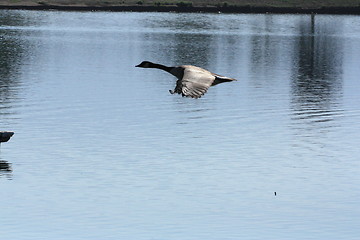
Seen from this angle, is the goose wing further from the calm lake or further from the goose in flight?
the calm lake

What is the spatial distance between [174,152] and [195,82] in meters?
29.3

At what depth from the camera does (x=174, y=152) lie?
55250mm

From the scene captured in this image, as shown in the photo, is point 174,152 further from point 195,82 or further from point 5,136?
point 195,82

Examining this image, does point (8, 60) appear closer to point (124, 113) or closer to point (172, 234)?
point (124, 113)

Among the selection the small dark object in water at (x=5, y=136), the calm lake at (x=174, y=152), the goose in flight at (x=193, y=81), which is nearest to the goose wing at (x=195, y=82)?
the goose in flight at (x=193, y=81)

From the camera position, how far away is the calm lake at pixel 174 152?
41688mm

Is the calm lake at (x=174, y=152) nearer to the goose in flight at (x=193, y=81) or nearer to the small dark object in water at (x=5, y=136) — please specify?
the small dark object in water at (x=5, y=136)

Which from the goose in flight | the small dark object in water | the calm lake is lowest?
the calm lake

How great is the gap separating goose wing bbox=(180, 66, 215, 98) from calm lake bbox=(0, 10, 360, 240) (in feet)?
43.8

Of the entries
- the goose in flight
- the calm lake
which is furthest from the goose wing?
the calm lake

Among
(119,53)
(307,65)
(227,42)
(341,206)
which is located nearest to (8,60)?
(119,53)

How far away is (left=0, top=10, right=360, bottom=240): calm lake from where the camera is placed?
41688mm

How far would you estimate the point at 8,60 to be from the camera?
10475 cm

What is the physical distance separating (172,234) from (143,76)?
2141 inches
